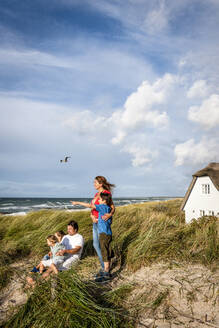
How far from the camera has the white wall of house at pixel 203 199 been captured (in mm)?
19734

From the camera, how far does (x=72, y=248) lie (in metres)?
4.90

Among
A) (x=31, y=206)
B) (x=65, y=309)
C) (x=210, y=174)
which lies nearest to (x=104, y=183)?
(x=65, y=309)

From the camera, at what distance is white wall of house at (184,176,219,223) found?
19.7 metres

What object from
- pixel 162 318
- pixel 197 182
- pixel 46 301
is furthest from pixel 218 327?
pixel 197 182

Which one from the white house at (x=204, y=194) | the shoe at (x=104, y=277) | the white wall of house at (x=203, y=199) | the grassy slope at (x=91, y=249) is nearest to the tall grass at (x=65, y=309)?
the grassy slope at (x=91, y=249)

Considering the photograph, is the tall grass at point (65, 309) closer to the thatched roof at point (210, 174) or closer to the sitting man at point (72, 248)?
the sitting man at point (72, 248)

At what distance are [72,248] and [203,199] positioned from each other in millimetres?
17806

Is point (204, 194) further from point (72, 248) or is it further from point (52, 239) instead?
point (72, 248)

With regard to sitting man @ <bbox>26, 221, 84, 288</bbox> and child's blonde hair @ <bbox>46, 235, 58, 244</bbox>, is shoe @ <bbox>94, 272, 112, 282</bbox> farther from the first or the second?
child's blonde hair @ <bbox>46, 235, 58, 244</bbox>

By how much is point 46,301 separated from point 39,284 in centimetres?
36

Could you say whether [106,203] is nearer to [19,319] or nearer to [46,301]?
[46,301]

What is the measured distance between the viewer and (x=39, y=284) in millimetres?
3533

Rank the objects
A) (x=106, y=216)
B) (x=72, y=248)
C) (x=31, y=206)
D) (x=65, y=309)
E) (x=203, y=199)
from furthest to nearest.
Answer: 1. (x=31, y=206)
2. (x=203, y=199)
3. (x=72, y=248)
4. (x=106, y=216)
5. (x=65, y=309)

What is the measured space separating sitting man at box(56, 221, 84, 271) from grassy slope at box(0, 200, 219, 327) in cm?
31
